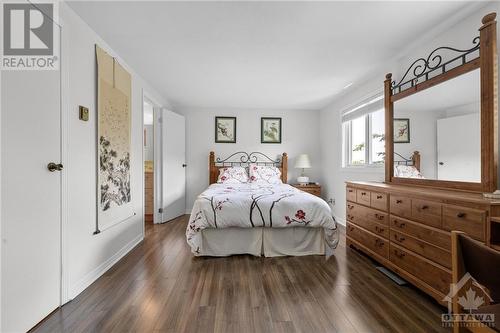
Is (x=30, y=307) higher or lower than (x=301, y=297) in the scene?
higher

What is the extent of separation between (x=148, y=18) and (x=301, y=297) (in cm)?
262

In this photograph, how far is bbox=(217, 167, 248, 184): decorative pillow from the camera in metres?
4.39

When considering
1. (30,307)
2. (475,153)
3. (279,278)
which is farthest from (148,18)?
(475,153)

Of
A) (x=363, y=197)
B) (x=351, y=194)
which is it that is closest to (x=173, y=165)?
(x=351, y=194)

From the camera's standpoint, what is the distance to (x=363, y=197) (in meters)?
2.68

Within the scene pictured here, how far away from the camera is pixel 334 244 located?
2.65 metres

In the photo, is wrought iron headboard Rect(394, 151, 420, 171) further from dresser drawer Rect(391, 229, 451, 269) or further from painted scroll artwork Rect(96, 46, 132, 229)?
painted scroll artwork Rect(96, 46, 132, 229)

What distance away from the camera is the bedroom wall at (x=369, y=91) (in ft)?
6.38

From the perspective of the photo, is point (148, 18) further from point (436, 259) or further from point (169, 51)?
point (436, 259)

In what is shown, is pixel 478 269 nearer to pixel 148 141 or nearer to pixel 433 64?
pixel 433 64

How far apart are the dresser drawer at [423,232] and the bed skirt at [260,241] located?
84cm

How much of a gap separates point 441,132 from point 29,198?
322 cm

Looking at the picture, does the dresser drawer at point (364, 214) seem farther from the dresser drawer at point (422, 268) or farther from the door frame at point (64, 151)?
the door frame at point (64, 151)

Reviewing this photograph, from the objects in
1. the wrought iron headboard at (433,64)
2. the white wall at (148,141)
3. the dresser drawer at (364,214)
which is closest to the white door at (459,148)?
the wrought iron headboard at (433,64)
